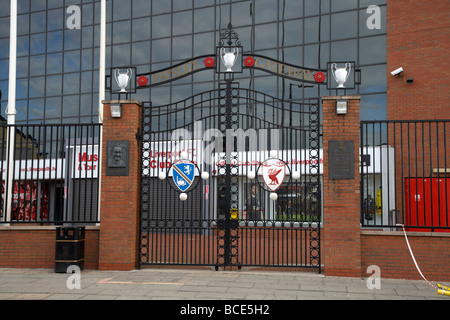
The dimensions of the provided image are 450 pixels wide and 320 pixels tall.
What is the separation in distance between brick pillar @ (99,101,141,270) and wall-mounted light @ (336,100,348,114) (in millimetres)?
4364

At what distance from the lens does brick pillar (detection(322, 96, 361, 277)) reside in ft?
32.7

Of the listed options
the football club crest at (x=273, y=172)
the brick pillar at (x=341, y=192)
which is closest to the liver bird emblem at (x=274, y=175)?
the football club crest at (x=273, y=172)

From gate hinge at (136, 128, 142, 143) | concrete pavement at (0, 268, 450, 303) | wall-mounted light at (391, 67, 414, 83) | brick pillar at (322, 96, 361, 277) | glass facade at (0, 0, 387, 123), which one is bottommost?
concrete pavement at (0, 268, 450, 303)

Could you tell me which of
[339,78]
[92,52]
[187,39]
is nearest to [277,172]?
[339,78]

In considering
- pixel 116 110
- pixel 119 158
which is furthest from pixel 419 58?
pixel 119 158

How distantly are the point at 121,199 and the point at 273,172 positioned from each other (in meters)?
3.37

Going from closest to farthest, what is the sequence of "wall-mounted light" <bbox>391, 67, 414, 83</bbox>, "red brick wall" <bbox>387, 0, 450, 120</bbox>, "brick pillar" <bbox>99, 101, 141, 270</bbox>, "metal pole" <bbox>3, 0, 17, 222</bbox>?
"brick pillar" <bbox>99, 101, 141, 270</bbox>, "metal pole" <bbox>3, 0, 17, 222</bbox>, "red brick wall" <bbox>387, 0, 450, 120</bbox>, "wall-mounted light" <bbox>391, 67, 414, 83</bbox>

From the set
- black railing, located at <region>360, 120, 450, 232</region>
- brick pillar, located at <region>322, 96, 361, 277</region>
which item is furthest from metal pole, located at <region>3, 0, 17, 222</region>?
black railing, located at <region>360, 120, 450, 232</region>

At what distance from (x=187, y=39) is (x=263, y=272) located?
18436mm

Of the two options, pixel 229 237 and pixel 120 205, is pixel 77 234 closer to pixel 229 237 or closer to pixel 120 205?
pixel 120 205

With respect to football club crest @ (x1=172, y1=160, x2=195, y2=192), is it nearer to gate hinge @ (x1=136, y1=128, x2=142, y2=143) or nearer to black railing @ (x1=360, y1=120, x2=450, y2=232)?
gate hinge @ (x1=136, y1=128, x2=142, y2=143)

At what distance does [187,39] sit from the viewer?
2659 cm

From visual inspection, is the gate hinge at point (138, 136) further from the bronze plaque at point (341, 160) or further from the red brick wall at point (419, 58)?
the red brick wall at point (419, 58)
